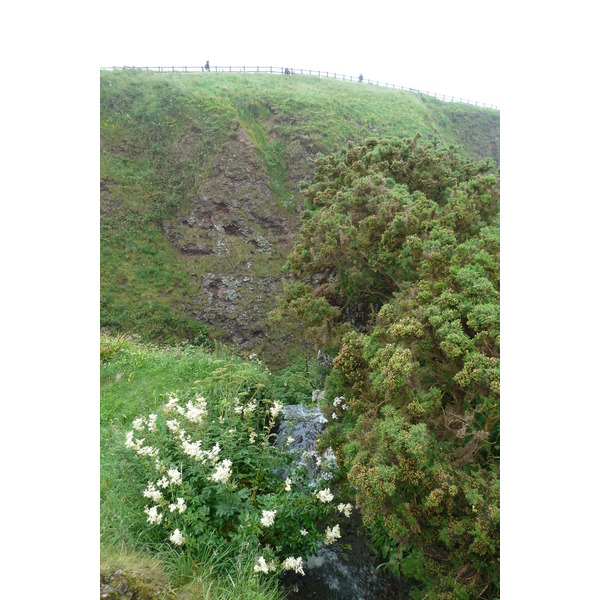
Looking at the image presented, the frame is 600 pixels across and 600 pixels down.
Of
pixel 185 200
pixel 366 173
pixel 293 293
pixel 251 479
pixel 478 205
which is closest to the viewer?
pixel 251 479

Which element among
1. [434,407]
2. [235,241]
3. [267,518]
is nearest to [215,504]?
[267,518]

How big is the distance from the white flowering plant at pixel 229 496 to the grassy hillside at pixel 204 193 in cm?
974

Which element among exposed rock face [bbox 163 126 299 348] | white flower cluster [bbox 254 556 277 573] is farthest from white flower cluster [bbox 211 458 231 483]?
exposed rock face [bbox 163 126 299 348]

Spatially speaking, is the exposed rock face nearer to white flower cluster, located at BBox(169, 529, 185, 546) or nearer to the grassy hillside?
the grassy hillside

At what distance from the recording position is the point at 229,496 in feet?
13.4

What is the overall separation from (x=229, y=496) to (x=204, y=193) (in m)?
16.5

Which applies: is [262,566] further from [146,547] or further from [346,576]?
[346,576]

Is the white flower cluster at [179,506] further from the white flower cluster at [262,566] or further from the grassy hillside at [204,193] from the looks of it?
the grassy hillside at [204,193]

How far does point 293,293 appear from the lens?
7.47 meters

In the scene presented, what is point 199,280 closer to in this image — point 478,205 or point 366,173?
point 366,173

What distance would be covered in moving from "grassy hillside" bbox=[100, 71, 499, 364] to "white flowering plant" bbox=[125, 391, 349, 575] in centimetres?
974

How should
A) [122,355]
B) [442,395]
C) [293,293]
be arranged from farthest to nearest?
[122,355]
[293,293]
[442,395]

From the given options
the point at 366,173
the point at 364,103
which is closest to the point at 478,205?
the point at 366,173

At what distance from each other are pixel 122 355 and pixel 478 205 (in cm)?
875
